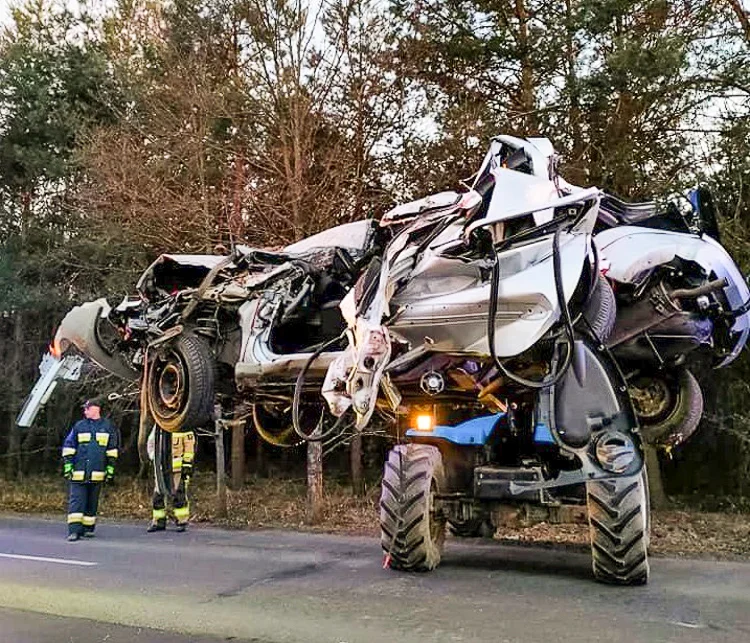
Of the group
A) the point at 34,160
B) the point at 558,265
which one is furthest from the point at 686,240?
the point at 34,160

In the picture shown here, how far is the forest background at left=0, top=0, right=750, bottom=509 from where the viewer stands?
11.5m

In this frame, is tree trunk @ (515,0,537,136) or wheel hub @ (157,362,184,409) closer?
wheel hub @ (157,362,184,409)

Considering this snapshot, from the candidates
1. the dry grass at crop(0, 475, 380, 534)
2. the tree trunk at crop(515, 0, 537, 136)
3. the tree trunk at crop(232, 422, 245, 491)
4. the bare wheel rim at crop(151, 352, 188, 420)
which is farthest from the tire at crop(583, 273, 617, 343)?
the tree trunk at crop(232, 422, 245, 491)

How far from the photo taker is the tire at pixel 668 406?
780 cm

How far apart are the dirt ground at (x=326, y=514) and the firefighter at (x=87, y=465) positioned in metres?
2.01

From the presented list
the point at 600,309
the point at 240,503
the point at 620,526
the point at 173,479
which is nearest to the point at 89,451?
the point at 173,479

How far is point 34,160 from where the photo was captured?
20.4m

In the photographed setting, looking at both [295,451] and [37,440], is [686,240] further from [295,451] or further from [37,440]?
[37,440]

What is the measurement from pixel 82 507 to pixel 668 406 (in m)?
7.20

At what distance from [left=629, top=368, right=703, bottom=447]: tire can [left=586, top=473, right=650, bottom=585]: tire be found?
1.70 metres

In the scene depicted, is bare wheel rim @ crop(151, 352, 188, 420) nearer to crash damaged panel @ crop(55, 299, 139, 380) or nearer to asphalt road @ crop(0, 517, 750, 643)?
crash damaged panel @ crop(55, 299, 139, 380)

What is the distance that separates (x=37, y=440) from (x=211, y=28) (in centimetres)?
1514

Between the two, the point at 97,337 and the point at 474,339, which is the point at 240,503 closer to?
the point at 97,337

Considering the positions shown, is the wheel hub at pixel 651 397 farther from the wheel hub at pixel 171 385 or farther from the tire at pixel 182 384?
the wheel hub at pixel 171 385
